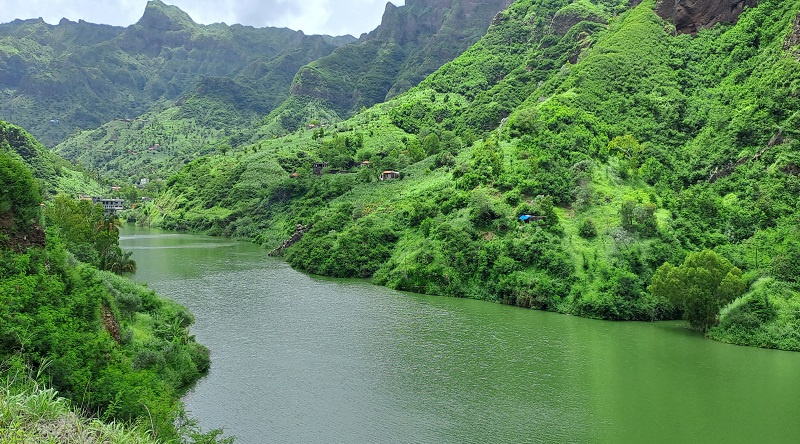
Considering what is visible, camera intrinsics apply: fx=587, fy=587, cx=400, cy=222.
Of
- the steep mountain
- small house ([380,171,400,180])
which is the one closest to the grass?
small house ([380,171,400,180])

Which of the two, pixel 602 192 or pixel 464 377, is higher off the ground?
pixel 602 192

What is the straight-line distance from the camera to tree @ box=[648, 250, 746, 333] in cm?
5344

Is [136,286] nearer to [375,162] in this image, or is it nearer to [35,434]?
[35,434]

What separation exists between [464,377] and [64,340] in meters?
25.6

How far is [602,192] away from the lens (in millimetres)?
77312

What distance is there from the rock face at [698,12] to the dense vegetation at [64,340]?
122 meters

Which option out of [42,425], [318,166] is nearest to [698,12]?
[318,166]

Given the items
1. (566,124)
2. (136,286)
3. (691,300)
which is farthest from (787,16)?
(136,286)

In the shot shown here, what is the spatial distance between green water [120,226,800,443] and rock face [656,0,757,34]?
85194 millimetres

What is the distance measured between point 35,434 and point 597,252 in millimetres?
60627

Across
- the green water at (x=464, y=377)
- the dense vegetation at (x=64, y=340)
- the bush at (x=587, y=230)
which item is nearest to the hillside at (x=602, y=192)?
the bush at (x=587, y=230)

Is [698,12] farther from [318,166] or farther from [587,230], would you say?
[318,166]

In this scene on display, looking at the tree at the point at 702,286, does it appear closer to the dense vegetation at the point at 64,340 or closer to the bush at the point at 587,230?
the bush at the point at 587,230

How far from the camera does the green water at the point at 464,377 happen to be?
33.8m
